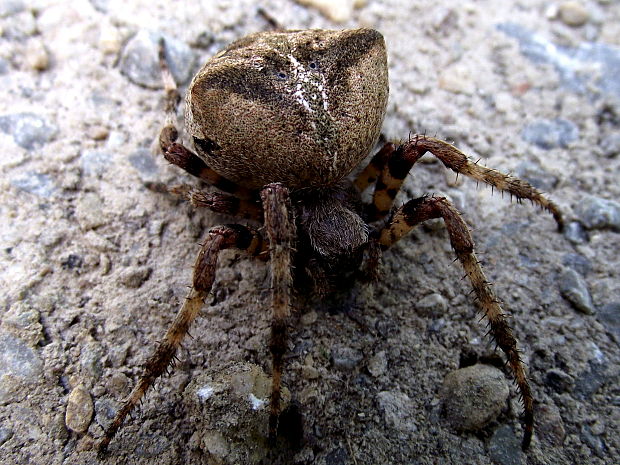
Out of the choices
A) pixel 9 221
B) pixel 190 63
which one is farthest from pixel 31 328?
pixel 190 63

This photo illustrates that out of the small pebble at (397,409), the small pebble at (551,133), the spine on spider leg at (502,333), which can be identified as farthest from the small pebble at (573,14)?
the small pebble at (397,409)

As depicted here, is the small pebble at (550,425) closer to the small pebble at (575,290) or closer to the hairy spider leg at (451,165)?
the small pebble at (575,290)

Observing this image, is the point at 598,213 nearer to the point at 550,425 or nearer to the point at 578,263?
the point at 578,263

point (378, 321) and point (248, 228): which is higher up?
point (248, 228)

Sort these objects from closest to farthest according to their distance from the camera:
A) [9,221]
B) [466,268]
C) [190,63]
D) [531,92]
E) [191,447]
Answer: [191,447] → [466,268] → [9,221] → [190,63] → [531,92]

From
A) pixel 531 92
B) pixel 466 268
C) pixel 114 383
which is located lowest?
pixel 114 383

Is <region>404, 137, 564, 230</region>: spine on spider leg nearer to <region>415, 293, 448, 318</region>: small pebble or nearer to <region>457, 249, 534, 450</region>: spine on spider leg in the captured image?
<region>457, 249, 534, 450</region>: spine on spider leg

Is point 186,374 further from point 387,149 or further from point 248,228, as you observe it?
point 387,149
